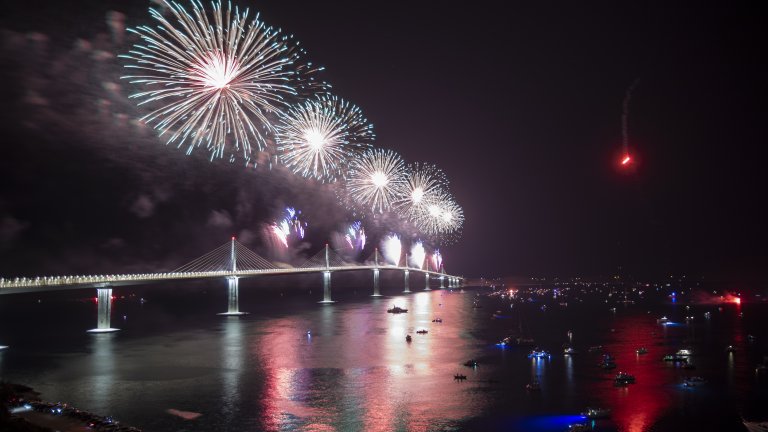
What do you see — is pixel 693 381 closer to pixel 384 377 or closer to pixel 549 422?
pixel 549 422

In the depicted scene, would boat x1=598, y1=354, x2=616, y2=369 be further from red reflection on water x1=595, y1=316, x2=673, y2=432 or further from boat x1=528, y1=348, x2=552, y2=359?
boat x1=528, y1=348, x2=552, y2=359

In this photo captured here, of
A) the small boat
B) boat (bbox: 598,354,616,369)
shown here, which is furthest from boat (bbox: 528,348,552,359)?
the small boat

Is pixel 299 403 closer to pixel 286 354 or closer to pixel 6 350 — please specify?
pixel 286 354

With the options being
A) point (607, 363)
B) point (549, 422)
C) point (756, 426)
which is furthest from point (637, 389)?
point (549, 422)

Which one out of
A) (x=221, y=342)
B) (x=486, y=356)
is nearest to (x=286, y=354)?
(x=221, y=342)

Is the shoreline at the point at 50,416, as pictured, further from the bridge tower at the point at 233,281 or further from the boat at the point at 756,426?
the bridge tower at the point at 233,281

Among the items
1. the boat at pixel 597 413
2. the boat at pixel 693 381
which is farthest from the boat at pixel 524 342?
the boat at pixel 597 413
